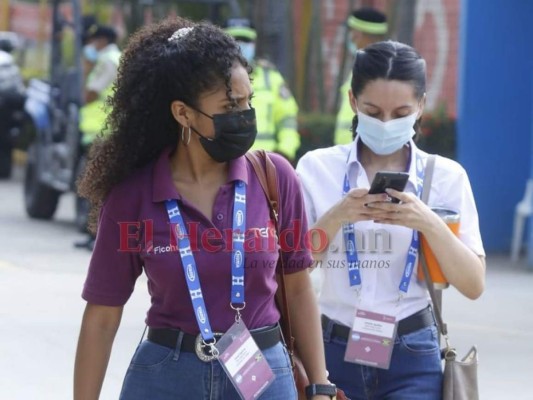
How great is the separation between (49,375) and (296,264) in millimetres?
3684

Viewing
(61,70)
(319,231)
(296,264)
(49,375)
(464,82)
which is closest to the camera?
(296,264)

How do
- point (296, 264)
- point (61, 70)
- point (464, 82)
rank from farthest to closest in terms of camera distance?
point (61, 70) < point (464, 82) < point (296, 264)

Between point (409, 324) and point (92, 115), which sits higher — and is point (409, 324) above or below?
above

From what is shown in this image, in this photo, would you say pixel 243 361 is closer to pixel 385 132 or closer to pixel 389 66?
pixel 385 132

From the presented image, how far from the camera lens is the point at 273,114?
9.80m

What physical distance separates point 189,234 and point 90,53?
988 cm

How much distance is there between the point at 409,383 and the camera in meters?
3.72

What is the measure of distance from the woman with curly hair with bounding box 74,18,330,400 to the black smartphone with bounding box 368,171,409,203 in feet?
0.75

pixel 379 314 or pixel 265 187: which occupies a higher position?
pixel 265 187

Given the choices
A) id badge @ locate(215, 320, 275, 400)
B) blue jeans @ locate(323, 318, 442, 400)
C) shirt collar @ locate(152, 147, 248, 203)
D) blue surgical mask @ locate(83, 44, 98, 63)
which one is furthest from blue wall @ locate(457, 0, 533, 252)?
id badge @ locate(215, 320, 275, 400)

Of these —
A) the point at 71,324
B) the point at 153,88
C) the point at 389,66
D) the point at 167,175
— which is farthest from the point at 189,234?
the point at 71,324

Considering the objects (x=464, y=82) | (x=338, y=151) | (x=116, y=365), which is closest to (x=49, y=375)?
(x=116, y=365)

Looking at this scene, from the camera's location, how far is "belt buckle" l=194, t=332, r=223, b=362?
3248 millimetres

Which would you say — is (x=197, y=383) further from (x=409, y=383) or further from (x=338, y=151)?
(x=338, y=151)
